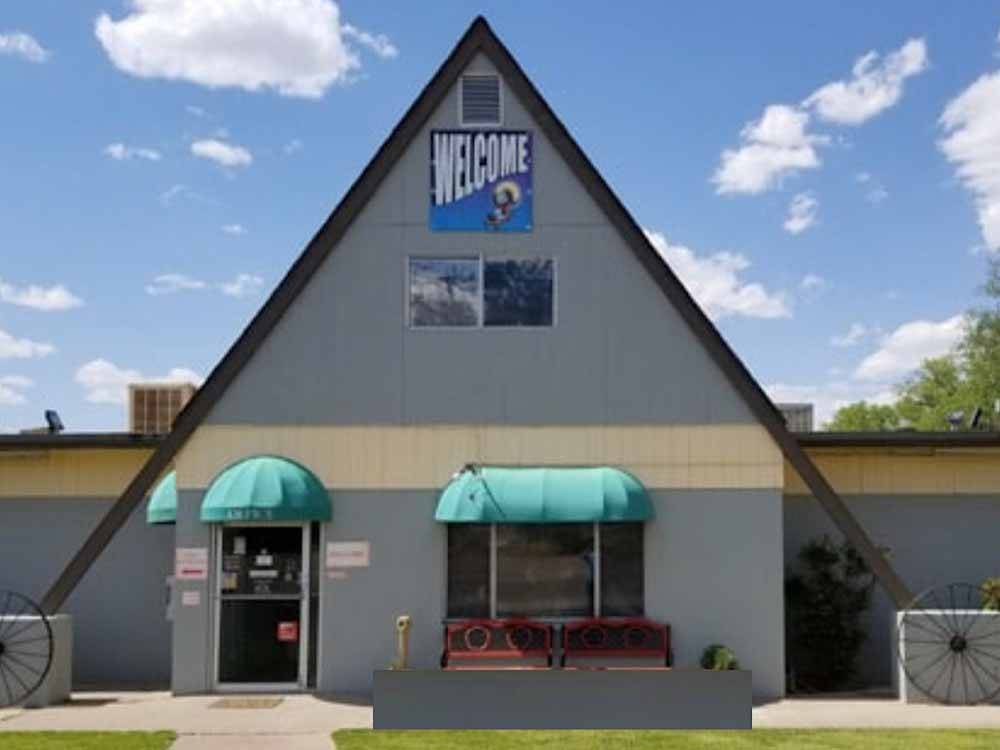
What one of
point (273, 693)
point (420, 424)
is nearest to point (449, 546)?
point (420, 424)

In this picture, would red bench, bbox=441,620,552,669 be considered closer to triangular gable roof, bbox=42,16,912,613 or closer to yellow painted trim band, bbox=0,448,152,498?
triangular gable roof, bbox=42,16,912,613

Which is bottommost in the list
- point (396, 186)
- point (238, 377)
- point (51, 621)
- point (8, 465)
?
point (51, 621)

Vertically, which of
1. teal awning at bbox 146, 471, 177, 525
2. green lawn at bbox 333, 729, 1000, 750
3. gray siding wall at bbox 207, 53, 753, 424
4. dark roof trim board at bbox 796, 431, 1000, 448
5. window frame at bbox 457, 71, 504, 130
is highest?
window frame at bbox 457, 71, 504, 130

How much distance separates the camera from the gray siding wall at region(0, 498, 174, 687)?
Answer: 718 inches

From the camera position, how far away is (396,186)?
664 inches

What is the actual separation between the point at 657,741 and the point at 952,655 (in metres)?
5.73

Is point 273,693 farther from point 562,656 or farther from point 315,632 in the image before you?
point 562,656

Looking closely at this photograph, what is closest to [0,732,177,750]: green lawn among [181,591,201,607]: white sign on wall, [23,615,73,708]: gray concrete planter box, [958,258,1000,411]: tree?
[23,615,73,708]: gray concrete planter box

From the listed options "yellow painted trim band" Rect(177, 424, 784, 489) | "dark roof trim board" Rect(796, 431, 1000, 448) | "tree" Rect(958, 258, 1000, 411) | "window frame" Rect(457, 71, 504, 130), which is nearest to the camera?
Answer: "yellow painted trim band" Rect(177, 424, 784, 489)

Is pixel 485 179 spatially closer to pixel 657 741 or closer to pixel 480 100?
pixel 480 100

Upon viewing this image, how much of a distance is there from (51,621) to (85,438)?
3591mm

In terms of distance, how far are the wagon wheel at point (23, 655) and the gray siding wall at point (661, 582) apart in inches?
143

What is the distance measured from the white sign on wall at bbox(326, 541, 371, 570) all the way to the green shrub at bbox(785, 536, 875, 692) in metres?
6.35

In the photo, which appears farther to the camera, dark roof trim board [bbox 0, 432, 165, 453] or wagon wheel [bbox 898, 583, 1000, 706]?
dark roof trim board [bbox 0, 432, 165, 453]
